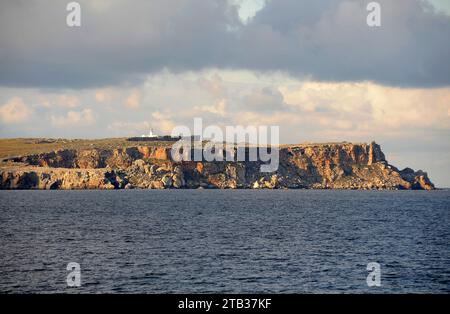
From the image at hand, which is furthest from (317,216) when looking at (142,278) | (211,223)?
(142,278)

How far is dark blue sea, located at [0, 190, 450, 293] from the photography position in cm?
5578

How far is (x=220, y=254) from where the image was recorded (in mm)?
72562

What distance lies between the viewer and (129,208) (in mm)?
152000

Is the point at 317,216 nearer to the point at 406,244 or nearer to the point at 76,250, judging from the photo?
the point at 406,244

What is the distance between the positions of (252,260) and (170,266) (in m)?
9.72

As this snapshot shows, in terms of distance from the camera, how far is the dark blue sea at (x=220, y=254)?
5578cm

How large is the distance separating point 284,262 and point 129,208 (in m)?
89.9

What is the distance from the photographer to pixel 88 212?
453ft
